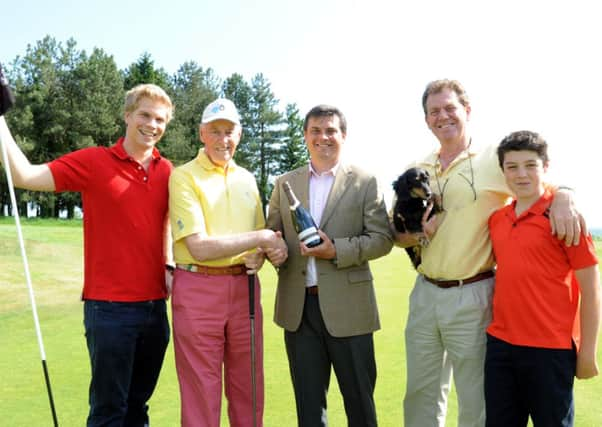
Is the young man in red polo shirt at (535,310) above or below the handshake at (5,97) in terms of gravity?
below

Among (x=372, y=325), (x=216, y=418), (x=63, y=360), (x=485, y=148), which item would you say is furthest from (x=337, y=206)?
(x=63, y=360)

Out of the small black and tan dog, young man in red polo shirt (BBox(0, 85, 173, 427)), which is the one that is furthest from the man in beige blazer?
young man in red polo shirt (BBox(0, 85, 173, 427))

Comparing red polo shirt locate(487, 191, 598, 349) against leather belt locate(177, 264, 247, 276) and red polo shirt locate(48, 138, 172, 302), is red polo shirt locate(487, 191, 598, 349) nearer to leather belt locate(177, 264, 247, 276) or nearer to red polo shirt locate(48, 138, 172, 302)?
leather belt locate(177, 264, 247, 276)

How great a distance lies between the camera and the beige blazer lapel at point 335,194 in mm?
3543

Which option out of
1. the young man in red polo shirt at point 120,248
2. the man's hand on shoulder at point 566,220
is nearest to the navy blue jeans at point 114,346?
the young man in red polo shirt at point 120,248

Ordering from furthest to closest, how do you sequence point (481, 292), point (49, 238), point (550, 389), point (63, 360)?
point (49, 238) → point (63, 360) → point (481, 292) → point (550, 389)

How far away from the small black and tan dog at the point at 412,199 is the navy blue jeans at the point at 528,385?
83cm

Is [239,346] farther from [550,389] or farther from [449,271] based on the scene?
[550,389]

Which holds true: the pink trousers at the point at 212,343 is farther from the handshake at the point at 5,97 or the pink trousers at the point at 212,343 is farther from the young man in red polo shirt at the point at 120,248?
the handshake at the point at 5,97

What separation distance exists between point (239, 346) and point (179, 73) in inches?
2206

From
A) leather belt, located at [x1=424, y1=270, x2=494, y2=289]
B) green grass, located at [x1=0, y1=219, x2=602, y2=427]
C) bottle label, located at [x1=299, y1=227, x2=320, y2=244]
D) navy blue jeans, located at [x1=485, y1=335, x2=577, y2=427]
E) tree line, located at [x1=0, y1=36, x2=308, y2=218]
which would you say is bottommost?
green grass, located at [x1=0, y1=219, x2=602, y2=427]

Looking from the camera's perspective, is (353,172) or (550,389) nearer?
(550,389)

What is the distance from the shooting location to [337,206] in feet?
11.6

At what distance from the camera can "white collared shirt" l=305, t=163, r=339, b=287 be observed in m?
3.55
